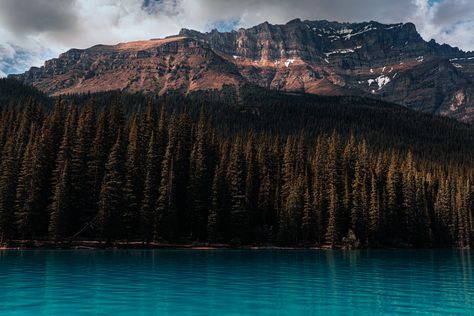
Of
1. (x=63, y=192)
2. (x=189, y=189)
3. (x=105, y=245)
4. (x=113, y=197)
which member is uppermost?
(x=189, y=189)


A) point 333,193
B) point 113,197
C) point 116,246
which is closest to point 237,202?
point 333,193

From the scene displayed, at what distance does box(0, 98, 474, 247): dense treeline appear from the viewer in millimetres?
79688

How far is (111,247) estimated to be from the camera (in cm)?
7606

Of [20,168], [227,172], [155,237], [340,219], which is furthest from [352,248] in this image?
[20,168]

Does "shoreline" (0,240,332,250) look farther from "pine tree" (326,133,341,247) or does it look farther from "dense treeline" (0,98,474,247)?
"pine tree" (326,133,341,247)

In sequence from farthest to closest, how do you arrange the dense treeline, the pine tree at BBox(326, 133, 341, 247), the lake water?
1. the pine tree at BBox(326, 133, 341, 247)
2. the dense treeline
3. the lake water

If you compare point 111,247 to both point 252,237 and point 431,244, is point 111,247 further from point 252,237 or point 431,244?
point 431,244

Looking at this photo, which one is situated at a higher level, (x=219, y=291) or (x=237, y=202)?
(x=237, y=202)

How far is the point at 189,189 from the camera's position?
299 ft

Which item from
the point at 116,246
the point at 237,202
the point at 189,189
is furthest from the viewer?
the point at 237,202

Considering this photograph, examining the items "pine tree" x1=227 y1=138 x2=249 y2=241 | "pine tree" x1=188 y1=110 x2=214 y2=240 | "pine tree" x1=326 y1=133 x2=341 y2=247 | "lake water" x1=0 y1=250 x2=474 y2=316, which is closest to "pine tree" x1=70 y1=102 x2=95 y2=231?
"pine tree" x1=188 y1=110 x2=214 y2=240

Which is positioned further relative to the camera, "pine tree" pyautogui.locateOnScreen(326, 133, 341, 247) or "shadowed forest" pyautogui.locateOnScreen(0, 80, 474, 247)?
"pine tree" pyautogui.locateOnScreen(326, 133, 341, 247)

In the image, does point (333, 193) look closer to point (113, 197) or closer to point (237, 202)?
point (237, 202)

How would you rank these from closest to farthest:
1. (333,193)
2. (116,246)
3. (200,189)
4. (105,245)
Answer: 1. (105,245)
2. (116,246)
3. (200,189)
4. (333,193)
